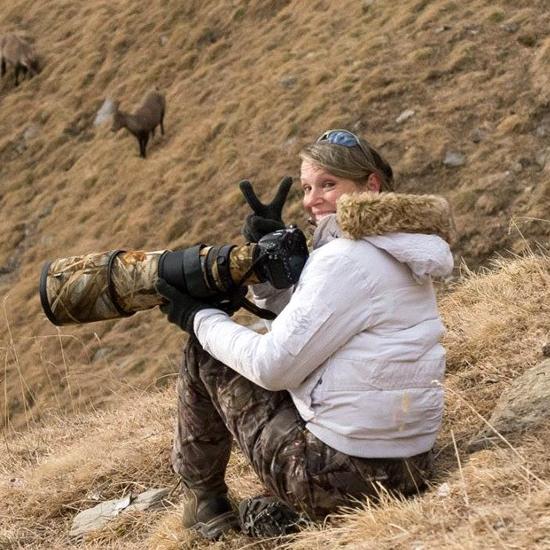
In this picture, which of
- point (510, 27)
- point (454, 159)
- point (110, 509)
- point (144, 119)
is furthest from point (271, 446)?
point (144, 119)

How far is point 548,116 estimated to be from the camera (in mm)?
14062

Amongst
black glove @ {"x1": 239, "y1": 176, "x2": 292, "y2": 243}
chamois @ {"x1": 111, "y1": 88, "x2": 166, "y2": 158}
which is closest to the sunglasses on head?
black glove @ {"x1": 239, "y1": 176, "x2": 292, "y2": 243}

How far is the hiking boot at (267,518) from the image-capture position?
2.89 metres

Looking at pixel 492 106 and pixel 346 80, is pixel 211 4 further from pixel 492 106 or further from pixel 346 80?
pixel 492 106

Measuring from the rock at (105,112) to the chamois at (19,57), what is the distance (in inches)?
118

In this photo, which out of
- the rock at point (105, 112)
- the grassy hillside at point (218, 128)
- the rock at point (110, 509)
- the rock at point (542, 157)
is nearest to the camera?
the rock at point (110, 509)

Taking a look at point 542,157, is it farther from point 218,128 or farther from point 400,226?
point 400,226

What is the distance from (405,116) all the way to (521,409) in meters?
13.1

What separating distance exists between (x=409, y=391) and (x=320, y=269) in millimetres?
416

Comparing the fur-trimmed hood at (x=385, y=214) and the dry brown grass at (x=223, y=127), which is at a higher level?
the fur-trimmed hood at (x=385, y=214)

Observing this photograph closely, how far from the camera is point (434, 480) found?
2.78 metres

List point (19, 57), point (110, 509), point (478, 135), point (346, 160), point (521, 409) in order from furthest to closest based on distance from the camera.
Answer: point (19, 57) < point (478, 135) < point (110, 509) < point (521, 409) < point (346, 160)

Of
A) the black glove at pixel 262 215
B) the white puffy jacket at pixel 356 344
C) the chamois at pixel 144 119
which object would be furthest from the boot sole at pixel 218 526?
the chamois at pixel 144 119

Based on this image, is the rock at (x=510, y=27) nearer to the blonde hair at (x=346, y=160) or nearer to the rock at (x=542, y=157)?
the rock at (x=542, y=157)
